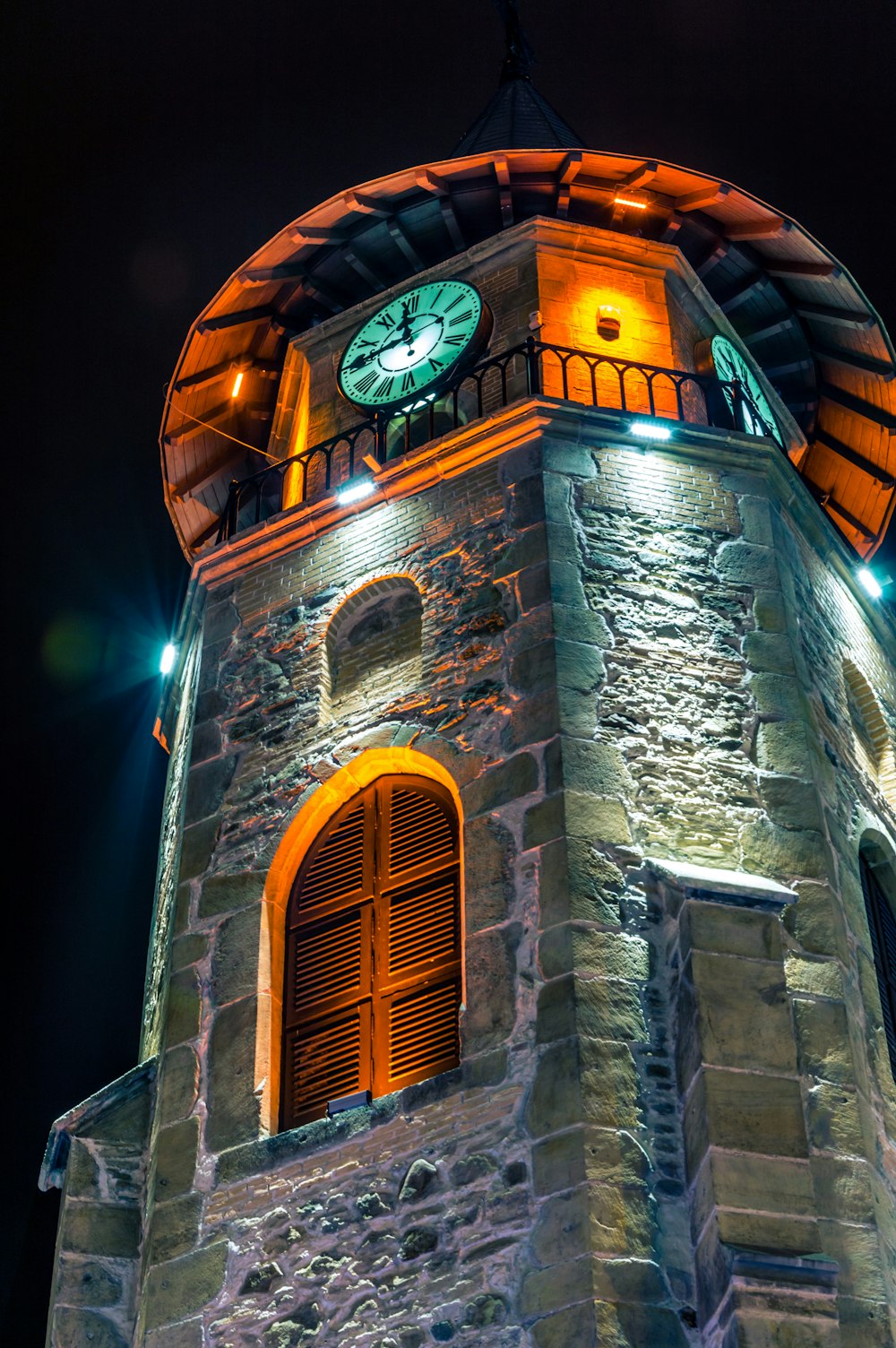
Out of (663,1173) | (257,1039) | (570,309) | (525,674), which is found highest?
(570,309)

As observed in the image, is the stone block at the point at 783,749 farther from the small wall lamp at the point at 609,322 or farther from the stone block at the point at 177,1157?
the small wall lamp at the point at 609,322

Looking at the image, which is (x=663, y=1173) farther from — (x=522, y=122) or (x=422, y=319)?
(x=522, y=122)

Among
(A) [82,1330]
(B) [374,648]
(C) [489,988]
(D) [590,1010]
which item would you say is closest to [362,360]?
(B) [374,648]

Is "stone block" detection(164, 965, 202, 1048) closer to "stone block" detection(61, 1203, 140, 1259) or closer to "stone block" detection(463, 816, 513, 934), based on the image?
"stone block" detection(61, 1203, 140, 1259)

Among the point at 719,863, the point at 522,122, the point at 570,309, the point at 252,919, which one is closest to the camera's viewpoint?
the point at 719,863

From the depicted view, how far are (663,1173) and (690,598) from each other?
557cm

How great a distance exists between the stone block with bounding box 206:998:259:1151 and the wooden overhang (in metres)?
7.89

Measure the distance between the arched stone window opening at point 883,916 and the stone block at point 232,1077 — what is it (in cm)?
457

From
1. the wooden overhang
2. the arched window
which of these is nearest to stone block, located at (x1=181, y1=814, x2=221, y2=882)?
the arched window

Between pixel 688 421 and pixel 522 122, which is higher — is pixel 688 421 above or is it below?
below

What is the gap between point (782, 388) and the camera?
2530 cm

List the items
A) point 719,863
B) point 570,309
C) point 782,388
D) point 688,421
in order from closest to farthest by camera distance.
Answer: point 719,863 < point 688,421 < point 570,309 < point 782,388

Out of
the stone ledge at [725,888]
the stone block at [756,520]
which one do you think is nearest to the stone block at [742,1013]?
the stone ledge at [725,888]

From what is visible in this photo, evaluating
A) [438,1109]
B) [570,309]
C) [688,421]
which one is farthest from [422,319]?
[438,1109]
